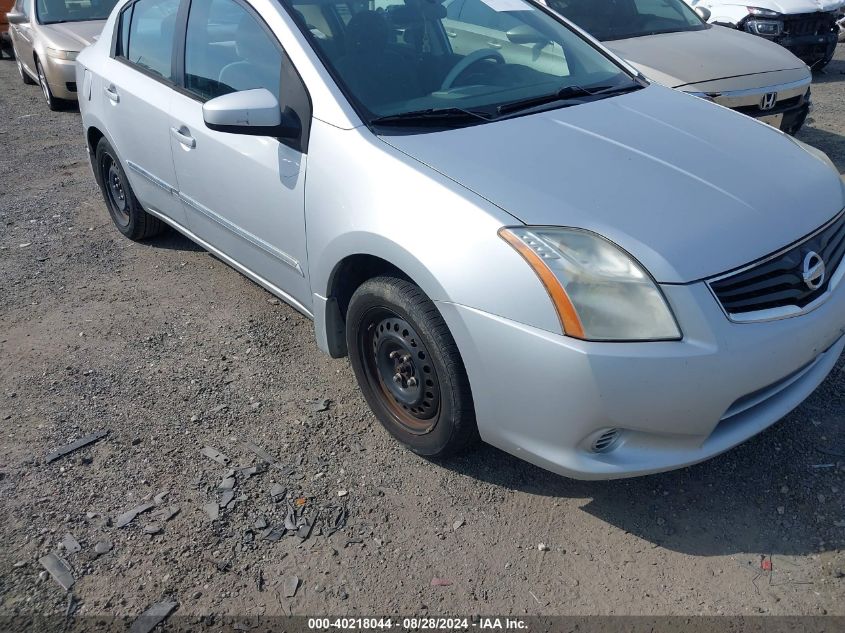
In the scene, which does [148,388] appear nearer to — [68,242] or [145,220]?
[145,220]

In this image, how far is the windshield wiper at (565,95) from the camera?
3148 millimetres

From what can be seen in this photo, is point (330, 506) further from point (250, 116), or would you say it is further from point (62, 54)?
point (62, 54)

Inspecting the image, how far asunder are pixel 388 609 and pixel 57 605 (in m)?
1.08

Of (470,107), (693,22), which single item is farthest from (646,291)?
(693,22)

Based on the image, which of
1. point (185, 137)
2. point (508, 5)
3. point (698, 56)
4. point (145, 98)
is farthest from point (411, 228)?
point (698, 56)

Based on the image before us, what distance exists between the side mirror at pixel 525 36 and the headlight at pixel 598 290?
1732mm

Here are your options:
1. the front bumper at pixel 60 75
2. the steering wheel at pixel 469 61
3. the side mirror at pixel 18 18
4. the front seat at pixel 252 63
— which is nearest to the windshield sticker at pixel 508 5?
the steering wheel at pixel 469 61

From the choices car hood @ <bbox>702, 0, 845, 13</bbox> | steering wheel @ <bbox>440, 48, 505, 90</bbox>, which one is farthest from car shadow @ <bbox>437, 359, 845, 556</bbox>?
car hood @ <bbox>702, 0, 845, 13</bbox>

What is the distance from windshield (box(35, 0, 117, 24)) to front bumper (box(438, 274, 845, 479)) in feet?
28.5

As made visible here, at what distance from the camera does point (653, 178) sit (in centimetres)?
264

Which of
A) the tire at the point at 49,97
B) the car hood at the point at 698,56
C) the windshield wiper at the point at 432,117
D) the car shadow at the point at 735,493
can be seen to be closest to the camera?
the car shadow at the point at 735,493

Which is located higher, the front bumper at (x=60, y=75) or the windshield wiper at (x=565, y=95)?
the windshield wiper at (x=565, y=95)

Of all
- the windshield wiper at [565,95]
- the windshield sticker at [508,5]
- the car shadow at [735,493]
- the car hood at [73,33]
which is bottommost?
the car shadow at [735,493]

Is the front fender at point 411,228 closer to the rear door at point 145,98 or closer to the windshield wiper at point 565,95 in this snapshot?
the windshield wiper at point 565,95
